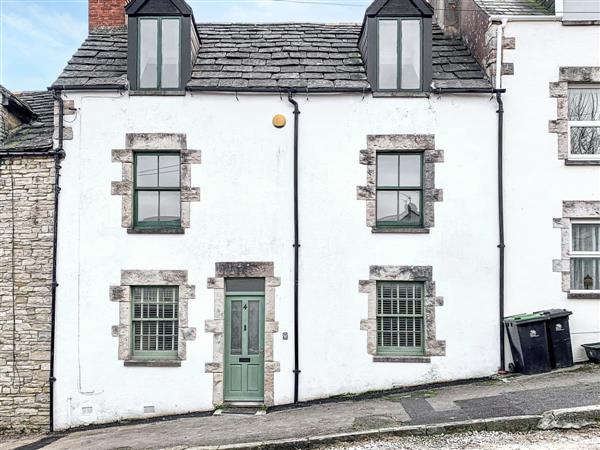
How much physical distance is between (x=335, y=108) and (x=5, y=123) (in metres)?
7.21

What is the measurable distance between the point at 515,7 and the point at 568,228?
16.5 feet

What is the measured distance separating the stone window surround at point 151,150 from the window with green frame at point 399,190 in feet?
12.1

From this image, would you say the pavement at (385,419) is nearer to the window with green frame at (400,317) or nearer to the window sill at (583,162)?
the window with green frame at (400,317)

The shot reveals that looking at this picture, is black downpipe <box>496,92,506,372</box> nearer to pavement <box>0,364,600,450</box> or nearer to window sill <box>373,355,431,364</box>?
pavement <box>0,364,600,450</box>

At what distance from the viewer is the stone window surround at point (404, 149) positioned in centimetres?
1170

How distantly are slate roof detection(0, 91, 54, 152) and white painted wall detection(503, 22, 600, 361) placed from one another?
9.44 m

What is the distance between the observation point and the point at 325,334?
38.0ft

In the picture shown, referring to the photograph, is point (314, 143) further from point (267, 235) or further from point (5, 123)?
point (5, 123)

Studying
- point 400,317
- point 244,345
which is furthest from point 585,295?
point 244,345

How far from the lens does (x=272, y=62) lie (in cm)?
1263

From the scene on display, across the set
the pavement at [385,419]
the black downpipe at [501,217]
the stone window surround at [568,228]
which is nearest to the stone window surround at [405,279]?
the pavement at [385,419]

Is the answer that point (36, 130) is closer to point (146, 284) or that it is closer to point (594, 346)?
point (146, 284)

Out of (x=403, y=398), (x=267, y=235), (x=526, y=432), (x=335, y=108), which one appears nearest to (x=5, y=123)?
(x=267, y=235)

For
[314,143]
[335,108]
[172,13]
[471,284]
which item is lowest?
[471,284]
